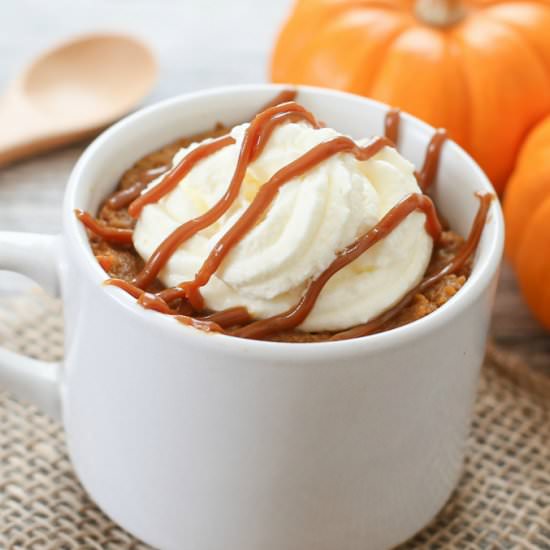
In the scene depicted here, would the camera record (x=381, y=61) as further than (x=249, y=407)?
Yes

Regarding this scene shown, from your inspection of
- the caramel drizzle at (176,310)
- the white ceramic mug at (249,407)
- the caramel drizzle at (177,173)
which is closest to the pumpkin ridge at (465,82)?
the white ceramic mug at (249,407)

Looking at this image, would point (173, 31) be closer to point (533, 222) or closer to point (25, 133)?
point (25, 133)

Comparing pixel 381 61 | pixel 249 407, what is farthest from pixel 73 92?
pixel 249 407

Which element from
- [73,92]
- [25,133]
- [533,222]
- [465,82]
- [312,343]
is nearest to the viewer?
[312,343]

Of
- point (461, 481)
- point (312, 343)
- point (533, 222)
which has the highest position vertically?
point (312, 343)

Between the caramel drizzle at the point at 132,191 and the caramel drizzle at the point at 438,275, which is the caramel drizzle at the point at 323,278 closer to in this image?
the caramel drizzle at the point at 438,275

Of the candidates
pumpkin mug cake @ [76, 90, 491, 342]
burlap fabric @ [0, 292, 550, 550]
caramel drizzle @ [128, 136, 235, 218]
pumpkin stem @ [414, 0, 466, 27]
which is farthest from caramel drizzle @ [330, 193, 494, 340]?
pumpkin stem @ [414, 0, 466, 27]

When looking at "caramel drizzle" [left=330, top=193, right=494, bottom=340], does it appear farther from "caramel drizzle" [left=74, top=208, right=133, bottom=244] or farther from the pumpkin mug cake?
"caramel drizzle" [left=74, top=208, right=133, bottom=244]
